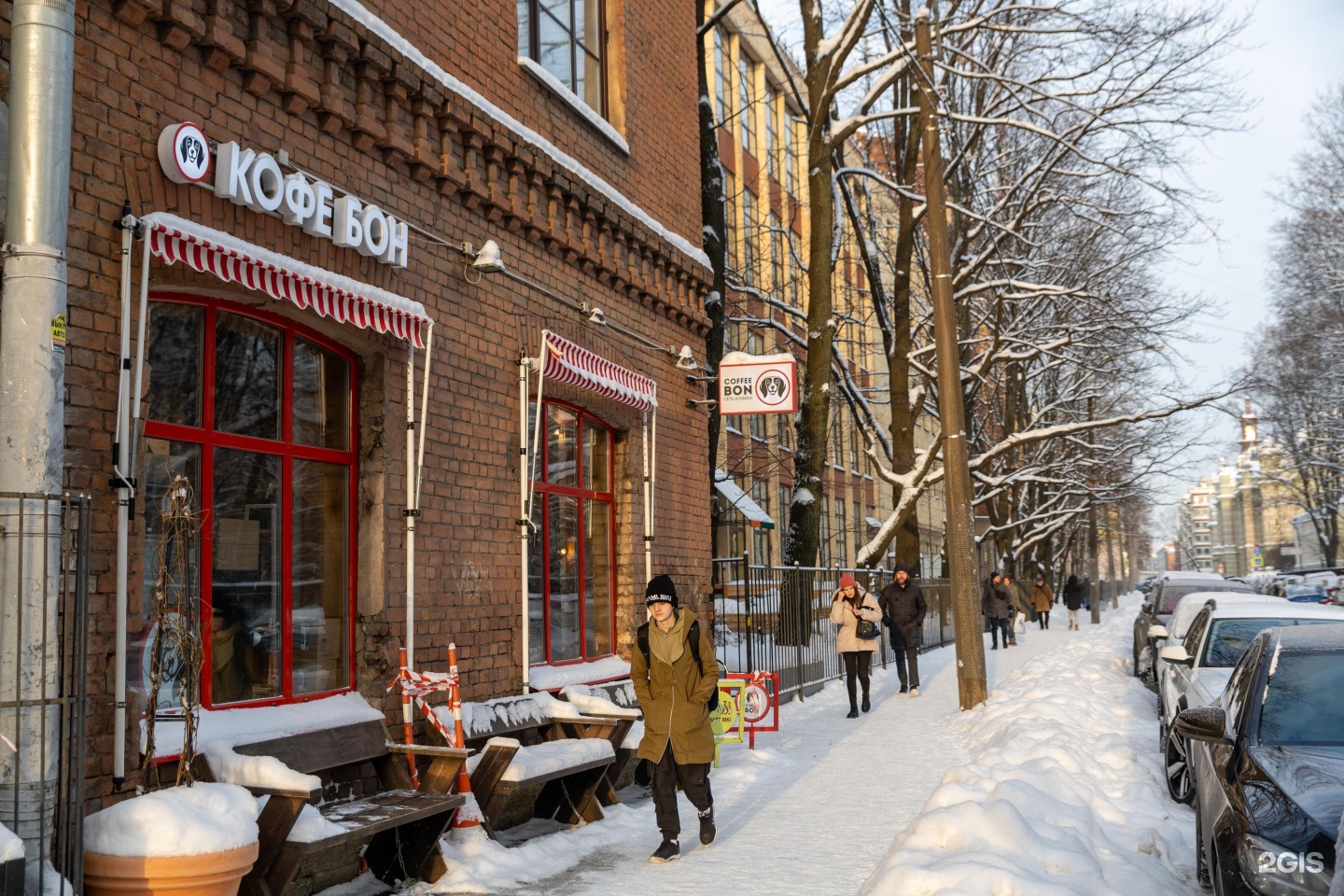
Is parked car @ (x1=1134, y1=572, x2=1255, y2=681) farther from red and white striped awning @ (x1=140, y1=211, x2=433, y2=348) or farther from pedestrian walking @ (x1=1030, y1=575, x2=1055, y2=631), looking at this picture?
red and white striped awning @ (x1=140, y1=211, x2=433, y2=348)

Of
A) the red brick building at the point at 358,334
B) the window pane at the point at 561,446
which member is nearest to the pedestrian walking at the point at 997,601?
the red brick building at the point at 358,334

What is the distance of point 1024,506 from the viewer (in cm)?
4684

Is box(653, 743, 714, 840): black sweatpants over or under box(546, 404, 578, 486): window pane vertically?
under

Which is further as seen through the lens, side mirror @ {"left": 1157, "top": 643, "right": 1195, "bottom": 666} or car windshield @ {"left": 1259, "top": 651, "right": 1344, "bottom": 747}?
side mirror @ {"left": 1157, "top": 643, "right": 1195, "bottom": 666}

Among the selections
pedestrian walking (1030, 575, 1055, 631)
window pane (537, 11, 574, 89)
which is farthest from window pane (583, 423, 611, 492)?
pedestrian walking (1030, 575, 1055, 631)

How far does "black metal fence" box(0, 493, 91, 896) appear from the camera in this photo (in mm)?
4484

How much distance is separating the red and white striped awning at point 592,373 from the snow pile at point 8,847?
577cm

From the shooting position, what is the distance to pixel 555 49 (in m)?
10.8

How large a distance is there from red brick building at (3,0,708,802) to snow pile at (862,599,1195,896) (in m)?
3.37

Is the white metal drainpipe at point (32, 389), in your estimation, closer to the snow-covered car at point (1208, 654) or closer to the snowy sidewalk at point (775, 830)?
the snowy sidewalk at point (775, 830)

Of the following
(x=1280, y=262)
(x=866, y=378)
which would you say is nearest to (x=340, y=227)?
(x=866, y=378)

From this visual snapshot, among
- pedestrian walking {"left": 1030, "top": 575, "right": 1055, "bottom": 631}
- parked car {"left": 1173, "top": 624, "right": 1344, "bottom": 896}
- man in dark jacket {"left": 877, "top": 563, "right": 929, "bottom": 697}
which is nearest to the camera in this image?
parked car {"left": 1173, "top": 624, "right": 1344, "bottom": 896}

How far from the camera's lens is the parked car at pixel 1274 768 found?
174 inches

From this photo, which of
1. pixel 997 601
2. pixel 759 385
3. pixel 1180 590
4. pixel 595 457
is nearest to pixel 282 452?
pixel 595 457
